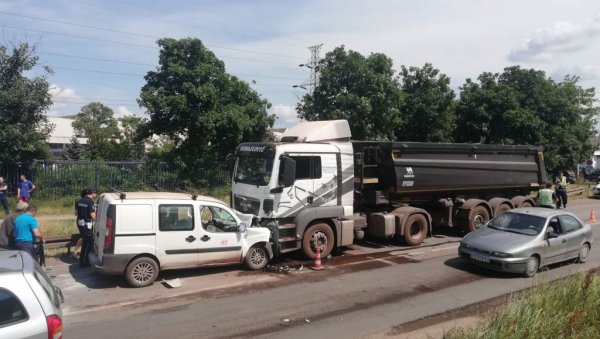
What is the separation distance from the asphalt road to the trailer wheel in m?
3.45

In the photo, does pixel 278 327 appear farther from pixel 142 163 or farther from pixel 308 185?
pixel 142 163

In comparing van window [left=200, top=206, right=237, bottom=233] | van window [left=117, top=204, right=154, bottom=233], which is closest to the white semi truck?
van window [left=200, top=206, right=237, bottom=233]

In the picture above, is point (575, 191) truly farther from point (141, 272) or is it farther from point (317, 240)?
point (141, 272)

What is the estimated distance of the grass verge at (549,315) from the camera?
5.66 metres

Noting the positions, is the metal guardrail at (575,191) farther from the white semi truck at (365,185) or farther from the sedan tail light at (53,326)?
the sedan tail light at (53,326)

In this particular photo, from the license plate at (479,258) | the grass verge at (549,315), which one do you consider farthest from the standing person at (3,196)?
the grass verge at (549,315)

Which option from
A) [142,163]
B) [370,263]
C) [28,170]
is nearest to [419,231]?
[370,263]

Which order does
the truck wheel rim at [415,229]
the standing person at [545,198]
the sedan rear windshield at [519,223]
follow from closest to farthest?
1. the sedan rear windshield at [519,223]
2. the truck wheel rim at [415,229]
3. the standing person at [545,198]

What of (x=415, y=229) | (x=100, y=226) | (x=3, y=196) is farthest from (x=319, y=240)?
(x=3, y=196)

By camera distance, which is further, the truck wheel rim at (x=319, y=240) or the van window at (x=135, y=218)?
the truck wheel rim at (x=319, y=240)

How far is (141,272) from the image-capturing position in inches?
345

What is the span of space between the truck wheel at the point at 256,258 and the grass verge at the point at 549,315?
4772 millimetres

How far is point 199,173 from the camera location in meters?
20.4

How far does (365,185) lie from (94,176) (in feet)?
35.5
